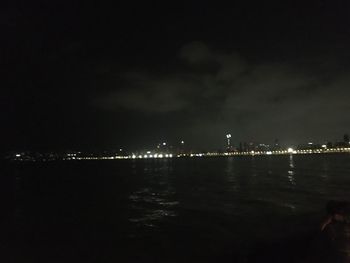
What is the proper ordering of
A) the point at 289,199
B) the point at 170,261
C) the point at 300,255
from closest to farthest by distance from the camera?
the point at 300,255 < the point at 170,261 < the point at 289,199

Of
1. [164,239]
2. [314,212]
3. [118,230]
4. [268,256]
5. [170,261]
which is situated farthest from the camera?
[314,212]

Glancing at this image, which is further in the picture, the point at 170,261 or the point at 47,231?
the point at 47,231

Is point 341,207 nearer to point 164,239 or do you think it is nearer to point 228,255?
point 228,255

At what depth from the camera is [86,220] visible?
30703 mm

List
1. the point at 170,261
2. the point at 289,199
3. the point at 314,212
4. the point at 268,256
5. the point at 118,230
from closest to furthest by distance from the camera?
1. the point at 268,256
2. the point at 170,261
3. the point at 118,230
4. the point at 314,212
5. the point at 289,199

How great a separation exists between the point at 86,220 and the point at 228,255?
15805mm

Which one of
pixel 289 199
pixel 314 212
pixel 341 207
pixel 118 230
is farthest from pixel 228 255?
pixel 289 199

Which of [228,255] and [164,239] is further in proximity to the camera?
[164,239]

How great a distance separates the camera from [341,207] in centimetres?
1669

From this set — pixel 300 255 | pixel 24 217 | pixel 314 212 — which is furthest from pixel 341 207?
pixel 24 217

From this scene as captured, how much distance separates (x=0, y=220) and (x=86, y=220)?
8.37m

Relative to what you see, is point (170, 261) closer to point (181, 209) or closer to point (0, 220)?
point (181, 209)

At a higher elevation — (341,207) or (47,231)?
Result: (341,207)

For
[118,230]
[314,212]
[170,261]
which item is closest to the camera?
[170,261]
